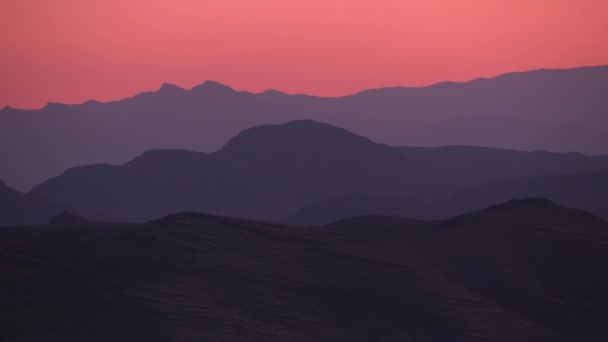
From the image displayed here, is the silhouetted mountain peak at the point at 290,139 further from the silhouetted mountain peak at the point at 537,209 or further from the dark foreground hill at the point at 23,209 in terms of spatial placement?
the silhouetted mountain peak at the point at 537,209

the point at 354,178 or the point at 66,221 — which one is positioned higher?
the point at 354,178

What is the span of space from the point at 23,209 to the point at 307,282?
87799 millimetres

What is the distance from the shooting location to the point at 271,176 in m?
156

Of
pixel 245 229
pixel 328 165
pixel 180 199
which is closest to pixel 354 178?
pixel 328 165

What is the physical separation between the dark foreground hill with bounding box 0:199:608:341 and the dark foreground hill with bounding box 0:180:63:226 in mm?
69241

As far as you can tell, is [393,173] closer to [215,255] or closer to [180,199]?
[180,199]

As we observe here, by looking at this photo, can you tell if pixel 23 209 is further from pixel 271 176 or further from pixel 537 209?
pixel 537 209

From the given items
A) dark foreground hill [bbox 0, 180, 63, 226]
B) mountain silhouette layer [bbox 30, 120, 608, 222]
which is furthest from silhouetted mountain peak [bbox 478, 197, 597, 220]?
mountain silhouette layer [bbox 30, 120, 608, 222]

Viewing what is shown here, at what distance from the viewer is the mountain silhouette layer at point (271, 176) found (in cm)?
14638

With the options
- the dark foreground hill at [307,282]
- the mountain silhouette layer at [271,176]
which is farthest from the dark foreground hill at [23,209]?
the dark foreground hill at [307,282]

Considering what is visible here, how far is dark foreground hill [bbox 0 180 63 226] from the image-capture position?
118 metres

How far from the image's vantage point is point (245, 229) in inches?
1960

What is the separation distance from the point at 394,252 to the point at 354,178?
354 ft

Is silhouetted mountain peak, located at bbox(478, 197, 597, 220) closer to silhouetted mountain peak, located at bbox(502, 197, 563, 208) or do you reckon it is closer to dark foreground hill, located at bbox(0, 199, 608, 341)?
silhouetted mountain peak, located at bbox(502, 197, 563, 208)
